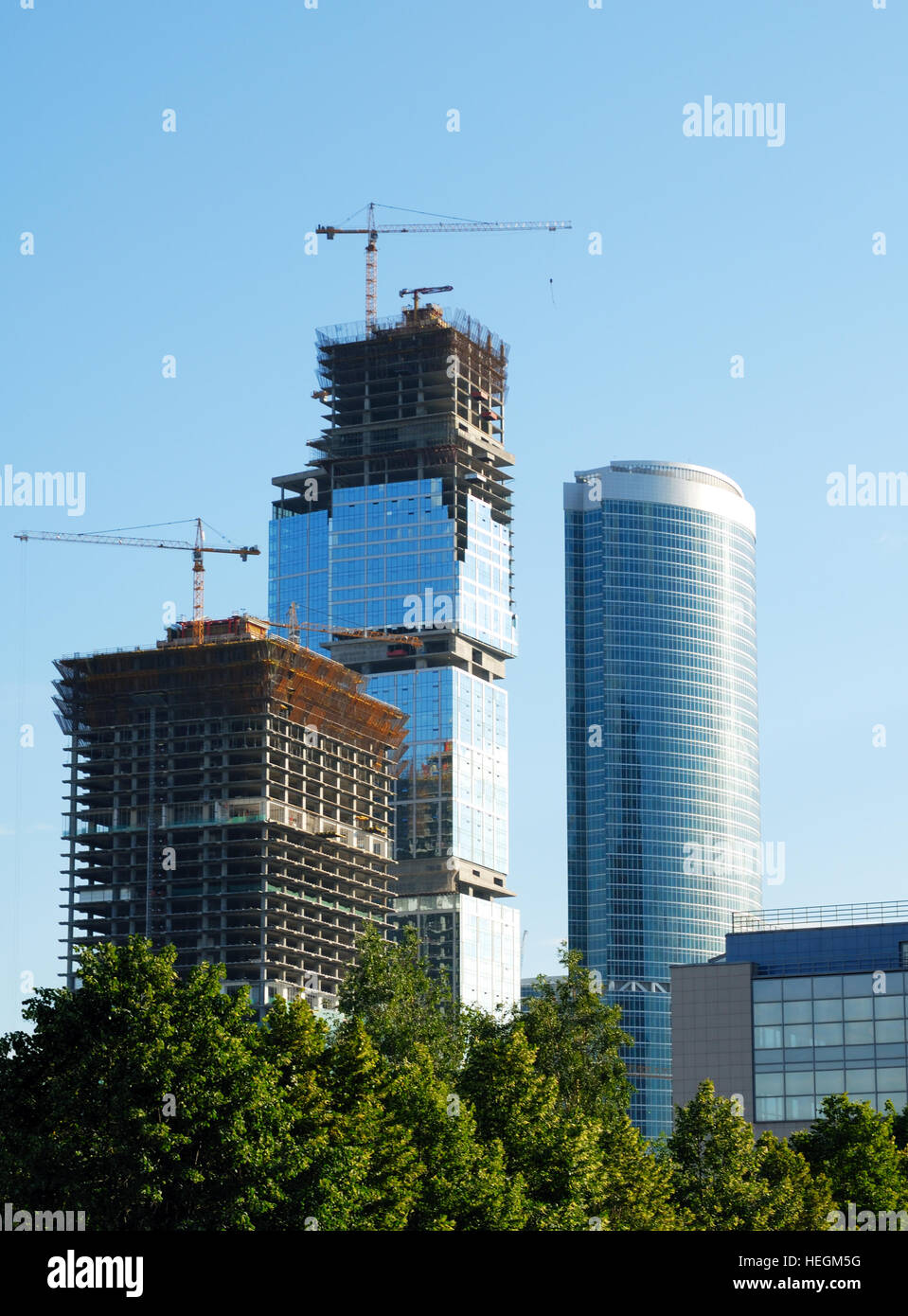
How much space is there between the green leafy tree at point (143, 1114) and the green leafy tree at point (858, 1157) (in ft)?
125

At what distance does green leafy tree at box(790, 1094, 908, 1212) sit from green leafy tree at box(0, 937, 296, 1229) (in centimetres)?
3809

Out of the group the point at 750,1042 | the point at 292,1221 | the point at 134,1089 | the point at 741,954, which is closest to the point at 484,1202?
the point at 292,1221

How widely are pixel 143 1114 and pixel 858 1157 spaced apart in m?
47.6

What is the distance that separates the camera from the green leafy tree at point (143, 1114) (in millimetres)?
62375

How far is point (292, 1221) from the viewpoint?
2500 inches

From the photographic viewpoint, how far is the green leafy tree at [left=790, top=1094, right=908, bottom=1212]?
92188 millimetres

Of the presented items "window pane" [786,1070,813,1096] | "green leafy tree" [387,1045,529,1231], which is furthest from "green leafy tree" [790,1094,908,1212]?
"window pane" [786,1070,813,1096]

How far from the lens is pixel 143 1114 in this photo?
203ft

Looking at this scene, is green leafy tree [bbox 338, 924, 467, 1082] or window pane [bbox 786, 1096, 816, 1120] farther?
window pane [bbox 786, 1096, 816, 1120]

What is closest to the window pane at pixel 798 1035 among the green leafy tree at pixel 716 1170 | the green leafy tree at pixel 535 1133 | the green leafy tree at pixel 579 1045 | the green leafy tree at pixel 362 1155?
the green leafy tree at pixel 716 1170

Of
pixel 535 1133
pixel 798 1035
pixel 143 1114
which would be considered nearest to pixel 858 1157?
pixel 535 1133

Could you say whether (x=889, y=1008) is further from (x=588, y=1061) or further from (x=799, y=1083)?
(x=588, y=1061)

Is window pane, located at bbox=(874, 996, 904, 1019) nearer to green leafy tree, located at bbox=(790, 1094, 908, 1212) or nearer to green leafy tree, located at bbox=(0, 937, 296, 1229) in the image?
green leafy tree, located at bbox=(790, 1094, 908, 1212)
